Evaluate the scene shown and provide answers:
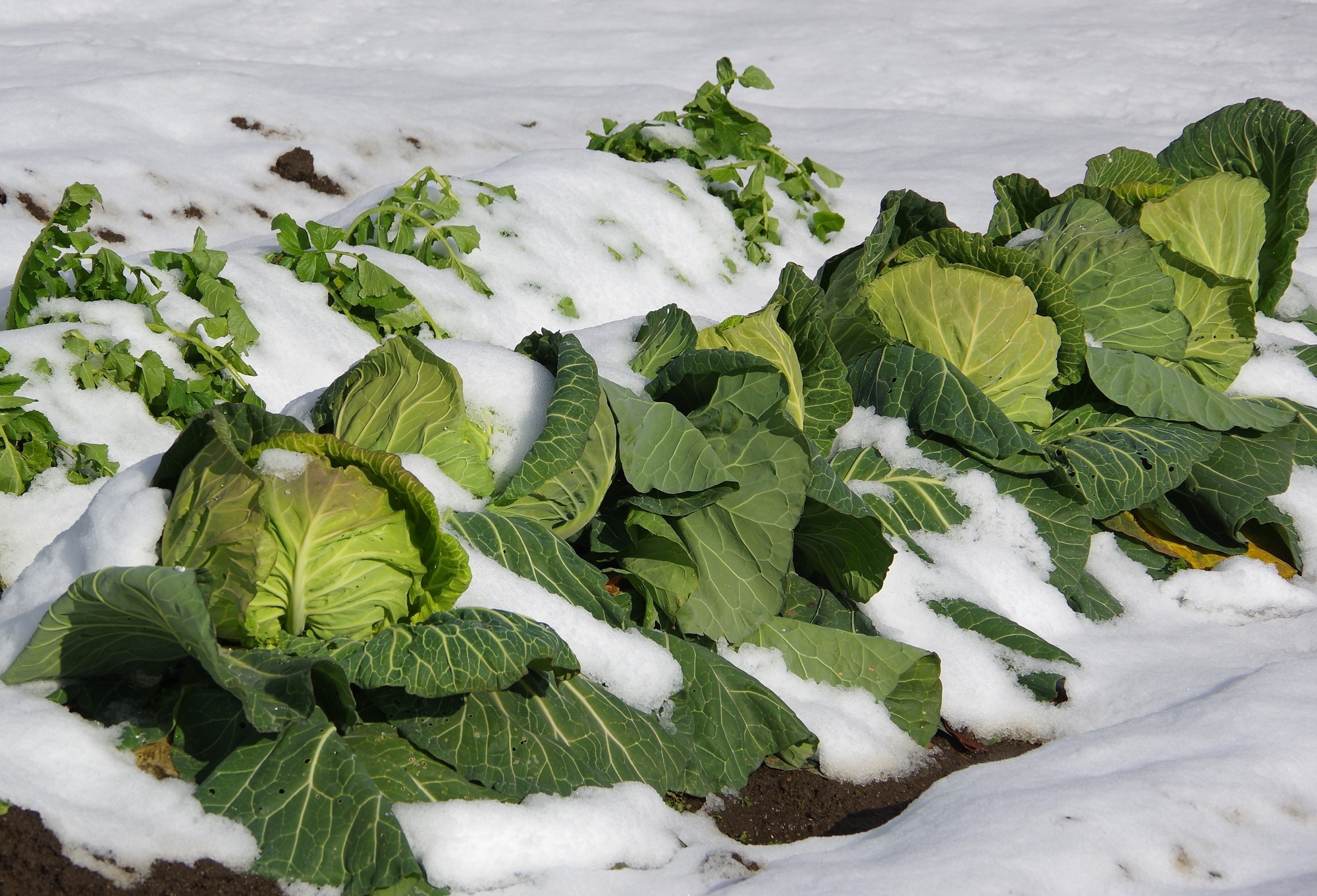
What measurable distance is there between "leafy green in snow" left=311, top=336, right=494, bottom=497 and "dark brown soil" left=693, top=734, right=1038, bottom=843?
1.03 m

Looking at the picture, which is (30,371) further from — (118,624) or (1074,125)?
(1074,125)

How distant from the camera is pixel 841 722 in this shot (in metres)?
2.86

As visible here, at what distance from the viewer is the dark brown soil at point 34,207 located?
4.73 meters

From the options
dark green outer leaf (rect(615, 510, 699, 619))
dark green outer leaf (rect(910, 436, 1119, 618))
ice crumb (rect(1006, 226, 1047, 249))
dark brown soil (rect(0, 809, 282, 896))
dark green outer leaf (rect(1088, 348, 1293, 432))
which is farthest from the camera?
ice crumb (rect(1006, 226, 1047, 249))

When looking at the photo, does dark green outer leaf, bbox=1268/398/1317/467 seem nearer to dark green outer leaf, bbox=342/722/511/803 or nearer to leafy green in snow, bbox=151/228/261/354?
dark green outer leaf, bbox=342/722/511/803

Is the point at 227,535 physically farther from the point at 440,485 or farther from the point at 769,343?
the point at 769,343

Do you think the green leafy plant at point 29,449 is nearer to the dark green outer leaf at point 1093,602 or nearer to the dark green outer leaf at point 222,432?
the dark green outer leaf at point 222,432

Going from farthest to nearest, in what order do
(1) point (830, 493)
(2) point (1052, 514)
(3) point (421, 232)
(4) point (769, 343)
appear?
(3) point (421, 232), (2) point (1052, 514), (4) point (769, 343), (1) point (830, 493)

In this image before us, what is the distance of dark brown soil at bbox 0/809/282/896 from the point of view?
1.80 m

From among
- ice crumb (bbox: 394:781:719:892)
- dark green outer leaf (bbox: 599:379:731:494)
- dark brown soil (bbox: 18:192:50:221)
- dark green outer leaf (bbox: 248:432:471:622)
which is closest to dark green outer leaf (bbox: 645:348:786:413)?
dark green outer leaf (bbox: 599:379:731:494)

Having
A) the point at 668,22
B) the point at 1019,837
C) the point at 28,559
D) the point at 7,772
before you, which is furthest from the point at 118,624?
the point at 668,22

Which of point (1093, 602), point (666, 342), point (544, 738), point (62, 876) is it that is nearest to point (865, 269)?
point (666, 342)

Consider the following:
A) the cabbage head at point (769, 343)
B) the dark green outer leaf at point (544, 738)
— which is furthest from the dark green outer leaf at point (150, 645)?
the cabbage head at point (769, 343)

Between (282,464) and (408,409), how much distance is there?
40 cm
